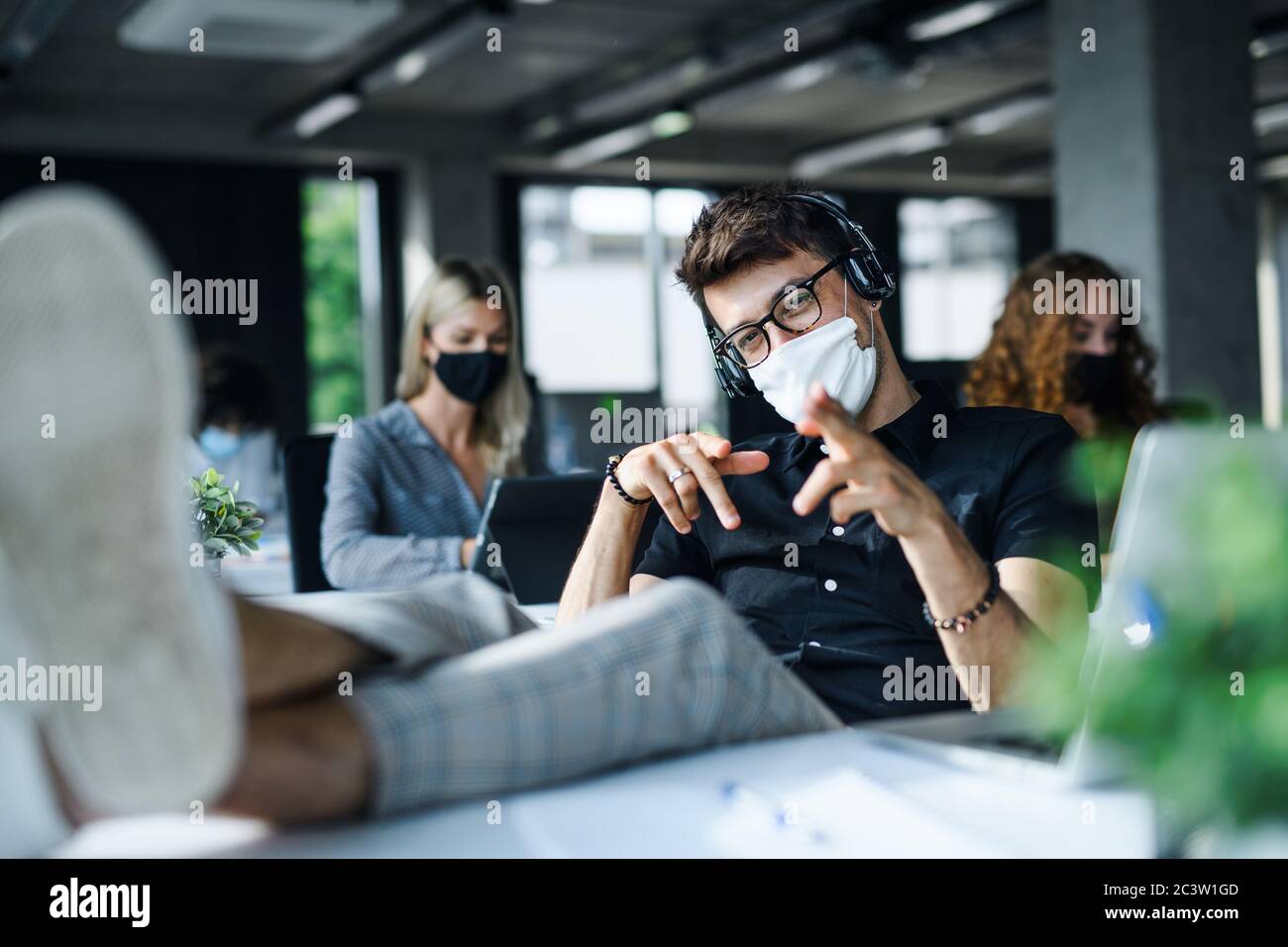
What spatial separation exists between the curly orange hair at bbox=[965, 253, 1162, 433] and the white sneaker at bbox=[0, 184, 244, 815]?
9.58 feet

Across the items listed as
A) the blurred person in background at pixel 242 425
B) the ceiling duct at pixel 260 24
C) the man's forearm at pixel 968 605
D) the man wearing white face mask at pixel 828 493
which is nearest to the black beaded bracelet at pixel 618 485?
the man wearing white face mask at pixel 828 493

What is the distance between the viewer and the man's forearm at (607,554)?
1.83m

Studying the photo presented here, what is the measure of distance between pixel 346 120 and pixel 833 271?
9178 mm

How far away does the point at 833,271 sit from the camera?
1899mm

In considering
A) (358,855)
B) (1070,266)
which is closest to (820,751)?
(358,855)

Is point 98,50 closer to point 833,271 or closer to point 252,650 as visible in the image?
point 833,271

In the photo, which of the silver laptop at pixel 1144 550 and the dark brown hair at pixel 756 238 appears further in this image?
the dark brown hair at pixel 756 238

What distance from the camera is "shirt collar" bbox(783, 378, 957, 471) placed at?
73.9 inches

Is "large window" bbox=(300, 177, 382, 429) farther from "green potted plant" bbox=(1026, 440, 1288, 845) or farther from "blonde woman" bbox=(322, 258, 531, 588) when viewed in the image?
"green potted plant" bbox=(1026, 440, 1288, 845)

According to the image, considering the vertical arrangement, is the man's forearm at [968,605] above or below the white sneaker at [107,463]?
below

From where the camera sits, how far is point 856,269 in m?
1.91

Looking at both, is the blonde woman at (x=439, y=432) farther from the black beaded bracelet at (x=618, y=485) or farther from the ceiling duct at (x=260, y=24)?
the ceiling duct at (x=260, y=24)

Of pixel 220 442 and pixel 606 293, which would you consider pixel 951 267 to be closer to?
pixel 606 293

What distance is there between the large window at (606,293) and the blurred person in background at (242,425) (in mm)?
6280
